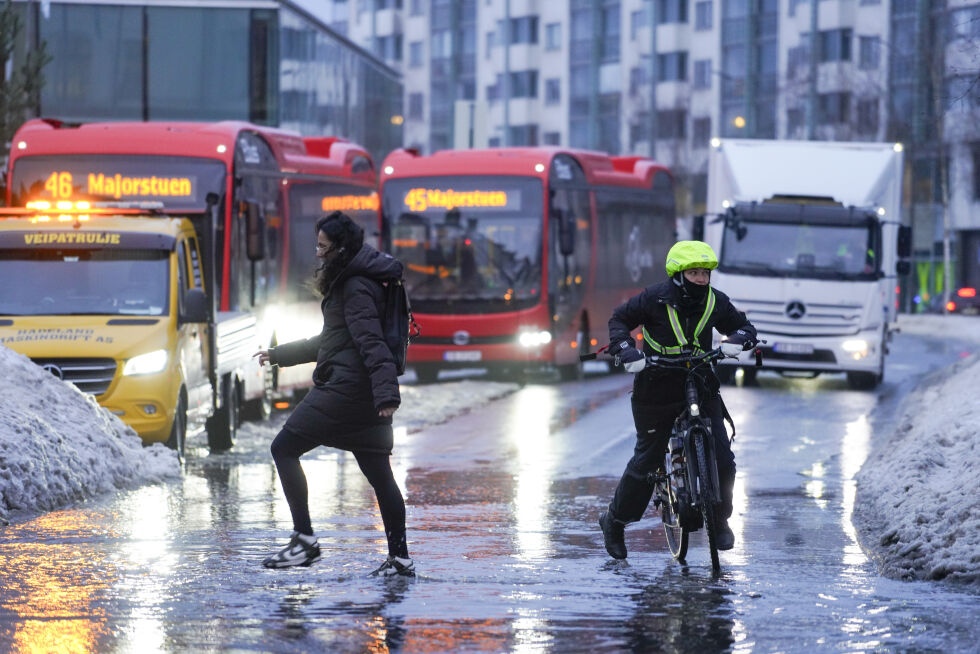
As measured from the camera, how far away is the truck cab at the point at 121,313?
1502cm

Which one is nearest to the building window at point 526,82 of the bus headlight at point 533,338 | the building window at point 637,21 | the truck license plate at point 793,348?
the building window at point 637,21

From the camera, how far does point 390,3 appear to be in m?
109

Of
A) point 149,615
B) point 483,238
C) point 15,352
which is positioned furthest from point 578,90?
point 149,615

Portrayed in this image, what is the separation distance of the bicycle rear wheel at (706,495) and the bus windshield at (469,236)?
1814cm

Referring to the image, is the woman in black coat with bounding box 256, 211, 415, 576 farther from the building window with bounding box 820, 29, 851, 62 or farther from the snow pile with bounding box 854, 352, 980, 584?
the building window with bounding box 820, 29, 851, 62

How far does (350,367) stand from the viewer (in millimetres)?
8781

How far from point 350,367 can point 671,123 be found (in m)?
78.9

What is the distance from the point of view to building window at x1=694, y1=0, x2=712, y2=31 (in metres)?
88.6

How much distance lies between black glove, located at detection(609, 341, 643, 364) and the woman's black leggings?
123cm

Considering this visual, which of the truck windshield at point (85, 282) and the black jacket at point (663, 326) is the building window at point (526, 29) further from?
the black jacket at point (663, 326)

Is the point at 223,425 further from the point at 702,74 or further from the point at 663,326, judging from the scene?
the point at 702,74

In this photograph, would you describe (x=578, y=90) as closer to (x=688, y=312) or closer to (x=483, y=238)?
(x=483, y=238)

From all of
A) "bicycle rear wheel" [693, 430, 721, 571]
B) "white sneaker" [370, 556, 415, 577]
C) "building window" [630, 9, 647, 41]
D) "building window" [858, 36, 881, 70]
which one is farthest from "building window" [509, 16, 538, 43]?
"white sneaker" [370, 556, 415, 577]

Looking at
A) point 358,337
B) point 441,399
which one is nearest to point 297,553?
point 358,337
